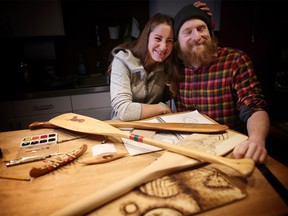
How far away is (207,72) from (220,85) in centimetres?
11

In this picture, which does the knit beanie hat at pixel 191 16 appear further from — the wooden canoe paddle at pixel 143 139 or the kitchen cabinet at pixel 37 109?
the kitchen cabinet at pixel 37 109

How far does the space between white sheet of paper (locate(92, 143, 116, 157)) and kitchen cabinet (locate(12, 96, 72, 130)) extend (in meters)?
1.57

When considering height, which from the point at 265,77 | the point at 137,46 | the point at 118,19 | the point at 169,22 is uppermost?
the point at 118,19

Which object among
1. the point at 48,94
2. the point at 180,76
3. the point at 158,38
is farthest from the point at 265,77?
the point at 48,94

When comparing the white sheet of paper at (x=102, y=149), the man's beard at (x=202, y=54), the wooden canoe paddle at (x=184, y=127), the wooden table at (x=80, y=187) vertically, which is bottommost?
the wooden table at (x=80, y=187)

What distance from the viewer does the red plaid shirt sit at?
1.25 meters

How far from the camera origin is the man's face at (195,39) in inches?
51.7

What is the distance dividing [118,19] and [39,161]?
2.28 metres

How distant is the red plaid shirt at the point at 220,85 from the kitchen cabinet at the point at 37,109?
1326 mm

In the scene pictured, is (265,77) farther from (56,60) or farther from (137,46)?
(56,60)

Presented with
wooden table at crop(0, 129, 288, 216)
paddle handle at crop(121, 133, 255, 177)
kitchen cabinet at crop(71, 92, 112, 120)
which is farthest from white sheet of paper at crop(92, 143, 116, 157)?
kitchen cabinet at crop(71, 92, 112, 120)

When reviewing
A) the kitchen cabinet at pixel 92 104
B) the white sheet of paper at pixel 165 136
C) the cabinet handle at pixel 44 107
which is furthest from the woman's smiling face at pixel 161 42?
the cabinet handle at pixel 44 107

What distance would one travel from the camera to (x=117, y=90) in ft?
4.20

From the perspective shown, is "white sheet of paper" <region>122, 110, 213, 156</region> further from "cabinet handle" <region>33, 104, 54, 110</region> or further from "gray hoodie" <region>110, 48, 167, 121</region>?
"cabinet handle" <region>33, 104, 54, 110</region>
